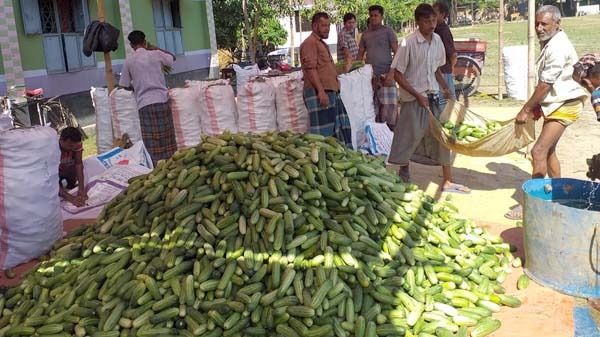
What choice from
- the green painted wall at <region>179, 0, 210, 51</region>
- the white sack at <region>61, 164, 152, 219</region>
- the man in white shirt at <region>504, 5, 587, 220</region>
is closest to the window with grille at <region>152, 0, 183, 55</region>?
the green painted wall at <region>179, 0, 210, 51</region>

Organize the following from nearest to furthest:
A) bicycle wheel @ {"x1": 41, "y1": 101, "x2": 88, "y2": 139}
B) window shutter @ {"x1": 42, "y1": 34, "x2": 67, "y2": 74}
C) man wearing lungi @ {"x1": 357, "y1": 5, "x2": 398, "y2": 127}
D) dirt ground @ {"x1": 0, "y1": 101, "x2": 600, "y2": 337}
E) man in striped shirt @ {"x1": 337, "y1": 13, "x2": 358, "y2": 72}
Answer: dirt ground @ {"x1": 0, "y1": 101, "x2": 600, "y2": 337}, man wearing lungi @ {"x1": 357, "y1": 5, "x2": 398, "y2": 127}, man in striped shirt @ {"x1": 337, "y1": 13, "x2": 358, "y2": 72}, bicycle wheel @ {"x1": 41, "y1": 101, "x2": 88, "y2": 139}, window shutter @ {"x1": 42, "y1": 34, "x2": 67, "y2": 74}

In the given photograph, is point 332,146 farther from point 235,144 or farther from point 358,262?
point 358,262

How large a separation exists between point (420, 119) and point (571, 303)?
103 inches

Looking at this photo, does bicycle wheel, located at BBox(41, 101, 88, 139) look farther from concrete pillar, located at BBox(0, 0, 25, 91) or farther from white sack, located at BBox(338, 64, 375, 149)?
white sack, located at BBox(338, 64, 375, 149)

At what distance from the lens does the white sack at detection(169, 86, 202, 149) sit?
675 cm

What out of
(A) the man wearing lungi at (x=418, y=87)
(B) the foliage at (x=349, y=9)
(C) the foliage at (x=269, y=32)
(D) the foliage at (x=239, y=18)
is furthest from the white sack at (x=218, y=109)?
(C) the foliage at (x=269, y=32)

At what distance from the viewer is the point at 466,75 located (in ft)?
41.7

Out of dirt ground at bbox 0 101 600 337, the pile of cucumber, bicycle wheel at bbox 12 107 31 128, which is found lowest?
dirt ground at bbox 0 101 600 337

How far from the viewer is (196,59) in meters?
16.7

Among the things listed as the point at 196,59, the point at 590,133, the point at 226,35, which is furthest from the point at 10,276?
the point at 226,35

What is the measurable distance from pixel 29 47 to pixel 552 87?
9187 mm

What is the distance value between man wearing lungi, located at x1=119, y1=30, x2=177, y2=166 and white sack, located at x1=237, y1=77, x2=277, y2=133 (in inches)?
37.4

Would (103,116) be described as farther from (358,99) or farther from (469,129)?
(469,129)

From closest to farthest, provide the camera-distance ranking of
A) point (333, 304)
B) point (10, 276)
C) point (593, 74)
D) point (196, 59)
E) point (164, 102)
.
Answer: point (333, 304) → point (593, 74) → point (10, 276) → point (164, 102) → point (196, 59)
